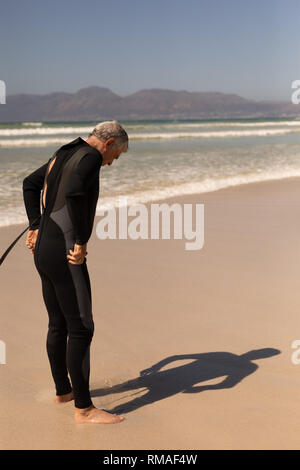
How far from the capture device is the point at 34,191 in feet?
9.92

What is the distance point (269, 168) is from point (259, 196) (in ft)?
19.0

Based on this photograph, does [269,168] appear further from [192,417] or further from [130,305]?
[192,417]

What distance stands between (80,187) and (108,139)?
11.7 inches

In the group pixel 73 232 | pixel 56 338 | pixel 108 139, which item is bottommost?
pixel 56 338

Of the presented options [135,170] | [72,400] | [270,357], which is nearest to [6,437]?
[72,400]

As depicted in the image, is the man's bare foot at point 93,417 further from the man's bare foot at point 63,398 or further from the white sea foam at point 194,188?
the white sea foam at point 194,188

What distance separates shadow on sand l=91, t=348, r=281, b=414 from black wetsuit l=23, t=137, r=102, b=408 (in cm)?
44

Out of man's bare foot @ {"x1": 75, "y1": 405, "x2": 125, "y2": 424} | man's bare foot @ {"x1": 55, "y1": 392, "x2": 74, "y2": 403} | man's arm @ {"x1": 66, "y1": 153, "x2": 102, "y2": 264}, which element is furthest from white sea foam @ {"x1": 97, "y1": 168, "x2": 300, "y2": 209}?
man's arm @ {"x1": 66, "y1": 153, "x2": 102, "y2": 264}

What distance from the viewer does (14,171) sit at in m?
15.6

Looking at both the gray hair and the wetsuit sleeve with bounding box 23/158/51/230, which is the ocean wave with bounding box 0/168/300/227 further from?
the gray hair

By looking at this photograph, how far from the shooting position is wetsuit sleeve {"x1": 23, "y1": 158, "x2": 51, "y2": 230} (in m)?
2.97

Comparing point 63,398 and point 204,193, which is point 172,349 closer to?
point 63,398

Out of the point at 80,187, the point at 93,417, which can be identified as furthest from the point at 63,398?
the point at 80,187

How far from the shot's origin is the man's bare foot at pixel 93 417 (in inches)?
117
